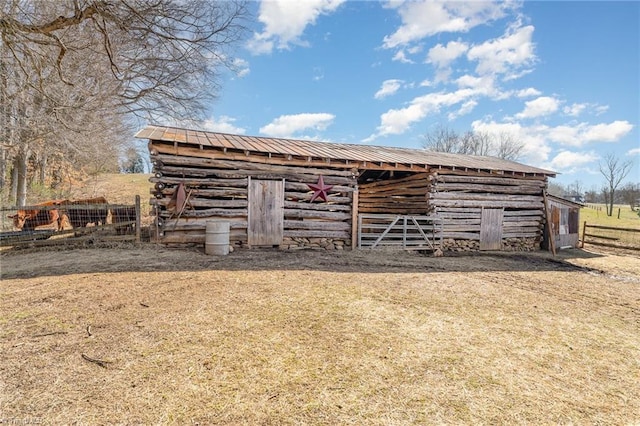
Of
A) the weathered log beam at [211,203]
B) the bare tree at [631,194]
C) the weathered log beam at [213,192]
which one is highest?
the bare tree at [631,194]

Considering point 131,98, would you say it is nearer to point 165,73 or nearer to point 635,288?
point 165,73

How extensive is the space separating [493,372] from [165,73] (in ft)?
52.3

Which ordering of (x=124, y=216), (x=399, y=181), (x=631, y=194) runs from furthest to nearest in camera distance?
(x=631, y=194), (x=399, y=181), (x=124, y=216)

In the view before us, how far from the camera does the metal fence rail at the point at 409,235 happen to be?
1073 cm

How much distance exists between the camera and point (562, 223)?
13703mm

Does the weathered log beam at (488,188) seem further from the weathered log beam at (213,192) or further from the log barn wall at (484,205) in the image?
the weathered log beam at (213,192)

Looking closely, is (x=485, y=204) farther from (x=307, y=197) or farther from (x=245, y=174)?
(x=245, y=174)

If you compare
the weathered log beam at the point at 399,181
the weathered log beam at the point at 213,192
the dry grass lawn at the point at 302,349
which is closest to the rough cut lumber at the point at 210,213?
the weathered log beam at the point at 213,192

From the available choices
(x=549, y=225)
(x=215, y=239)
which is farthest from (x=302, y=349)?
(x=549, y=225)

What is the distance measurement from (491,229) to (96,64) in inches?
692

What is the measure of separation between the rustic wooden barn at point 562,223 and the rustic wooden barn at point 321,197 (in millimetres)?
545

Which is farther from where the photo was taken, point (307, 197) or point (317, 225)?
point (317, 225)

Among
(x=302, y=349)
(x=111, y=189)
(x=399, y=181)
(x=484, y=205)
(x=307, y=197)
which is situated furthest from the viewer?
(x=111, y=189)

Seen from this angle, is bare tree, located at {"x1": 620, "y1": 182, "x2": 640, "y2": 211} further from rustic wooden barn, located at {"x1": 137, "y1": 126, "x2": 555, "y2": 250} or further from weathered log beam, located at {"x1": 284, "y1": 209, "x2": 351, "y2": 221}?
weathered log beam, located at {"x1": 284, "y1": 209, "x2": 351, "y2": 221}
